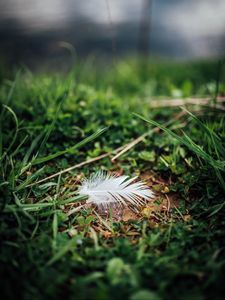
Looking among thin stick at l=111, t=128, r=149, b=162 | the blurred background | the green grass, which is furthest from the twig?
the blurred background

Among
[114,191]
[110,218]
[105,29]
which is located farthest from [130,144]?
[105,29]

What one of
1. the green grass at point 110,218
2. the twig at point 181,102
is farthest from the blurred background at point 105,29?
the green grass at point 110,218

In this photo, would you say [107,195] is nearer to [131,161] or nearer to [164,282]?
[131,161]

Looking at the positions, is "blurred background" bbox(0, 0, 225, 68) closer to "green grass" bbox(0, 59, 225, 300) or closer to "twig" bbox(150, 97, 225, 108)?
"twig" bbox(150, 97, 225, 108)

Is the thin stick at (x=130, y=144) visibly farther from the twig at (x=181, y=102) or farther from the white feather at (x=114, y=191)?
the twig at (x=181, y=102)

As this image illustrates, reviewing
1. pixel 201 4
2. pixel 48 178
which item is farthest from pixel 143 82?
pixel 201 4
